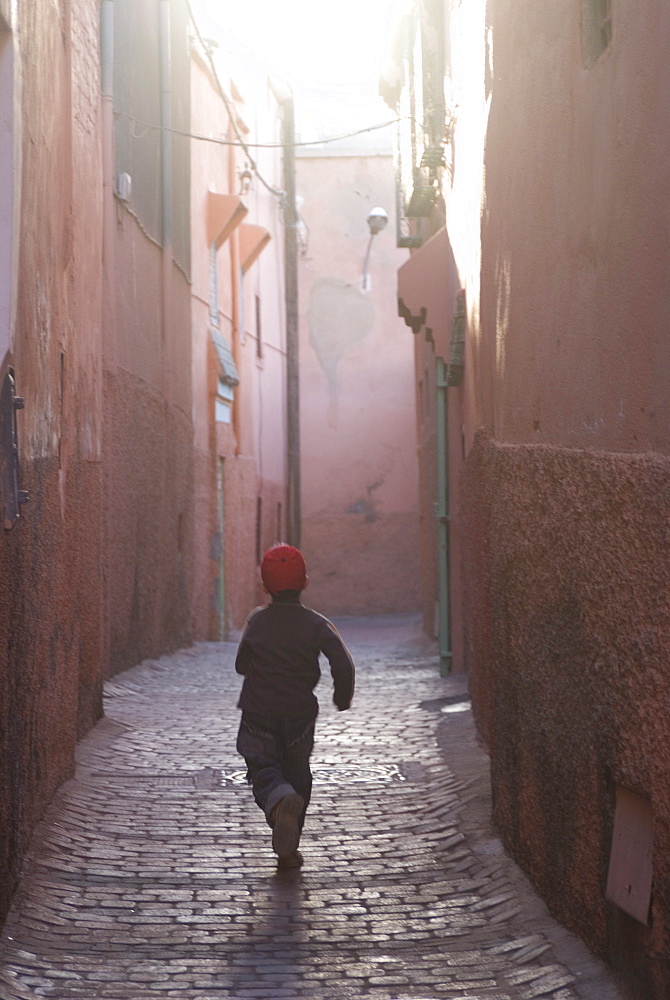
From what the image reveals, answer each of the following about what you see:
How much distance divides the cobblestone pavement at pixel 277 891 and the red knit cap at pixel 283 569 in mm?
1228

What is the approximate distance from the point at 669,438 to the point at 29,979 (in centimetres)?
277

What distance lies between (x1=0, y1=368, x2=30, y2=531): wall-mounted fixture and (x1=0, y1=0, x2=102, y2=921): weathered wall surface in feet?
0.29

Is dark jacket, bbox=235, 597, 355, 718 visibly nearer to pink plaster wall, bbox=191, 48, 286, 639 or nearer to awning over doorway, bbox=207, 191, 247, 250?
Result: pink plaster wall, bbox=191, 48, 286, 639

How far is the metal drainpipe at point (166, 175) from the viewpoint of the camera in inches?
585

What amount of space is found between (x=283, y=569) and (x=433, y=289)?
6.29 m

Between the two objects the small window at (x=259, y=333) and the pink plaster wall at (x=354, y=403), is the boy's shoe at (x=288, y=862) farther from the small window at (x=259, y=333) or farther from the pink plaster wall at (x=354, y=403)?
the pink plaster wall at (x=354, y=403)

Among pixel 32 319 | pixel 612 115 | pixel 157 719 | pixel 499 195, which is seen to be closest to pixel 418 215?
pixel 157 719

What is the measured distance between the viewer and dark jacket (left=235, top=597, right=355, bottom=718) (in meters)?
6.29

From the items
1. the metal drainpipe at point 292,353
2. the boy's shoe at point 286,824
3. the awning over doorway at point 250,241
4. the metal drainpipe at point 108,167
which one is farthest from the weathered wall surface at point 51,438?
the metal drainpipe at point 292,353

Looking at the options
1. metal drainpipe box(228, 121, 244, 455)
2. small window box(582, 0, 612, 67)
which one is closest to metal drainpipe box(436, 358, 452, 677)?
small window box(582, 0, 612, 67)

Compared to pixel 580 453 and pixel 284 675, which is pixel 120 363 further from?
pixel 580 453

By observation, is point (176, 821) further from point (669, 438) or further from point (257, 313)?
point (257, 313)

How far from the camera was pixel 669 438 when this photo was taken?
3.68m

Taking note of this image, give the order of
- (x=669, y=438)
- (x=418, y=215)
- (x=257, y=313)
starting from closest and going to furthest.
Answer: (x=669, y=438) → (x=418, y=215) → (x=257, y=313)
